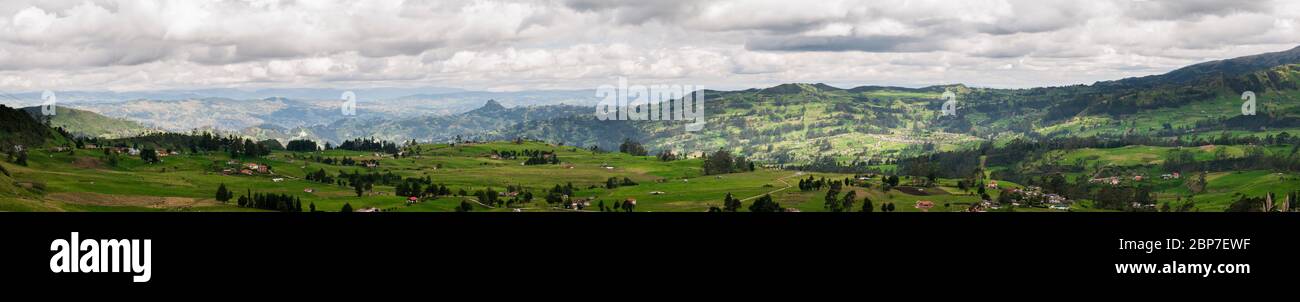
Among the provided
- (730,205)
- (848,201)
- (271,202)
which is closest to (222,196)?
(271,202)

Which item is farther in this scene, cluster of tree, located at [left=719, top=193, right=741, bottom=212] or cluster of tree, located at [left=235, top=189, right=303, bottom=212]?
cluster of tree, located at [left=719, top=193, right=741, bottom=212]

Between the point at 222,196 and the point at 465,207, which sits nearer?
the point at 465,207

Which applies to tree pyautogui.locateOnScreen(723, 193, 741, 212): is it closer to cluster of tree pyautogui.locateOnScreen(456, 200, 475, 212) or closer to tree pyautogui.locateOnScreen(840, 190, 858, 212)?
tree pyautogui.locateOnScreen(840, 190, 858, 212)

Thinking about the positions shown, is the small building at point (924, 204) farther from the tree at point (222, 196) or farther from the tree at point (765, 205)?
the tree at point (222, 196)

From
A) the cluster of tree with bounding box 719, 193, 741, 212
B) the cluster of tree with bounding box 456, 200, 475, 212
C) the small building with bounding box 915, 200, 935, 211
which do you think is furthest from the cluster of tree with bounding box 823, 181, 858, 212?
the cluster of tree with bounding box 456, 200, 475, 212

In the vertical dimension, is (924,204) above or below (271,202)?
below

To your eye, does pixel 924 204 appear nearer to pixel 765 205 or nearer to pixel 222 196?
pixel 765 205

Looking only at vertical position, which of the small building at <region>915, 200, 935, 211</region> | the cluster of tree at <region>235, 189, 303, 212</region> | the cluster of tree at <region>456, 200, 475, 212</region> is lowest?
the small building at <region>915, 200, 935, 211</region>
